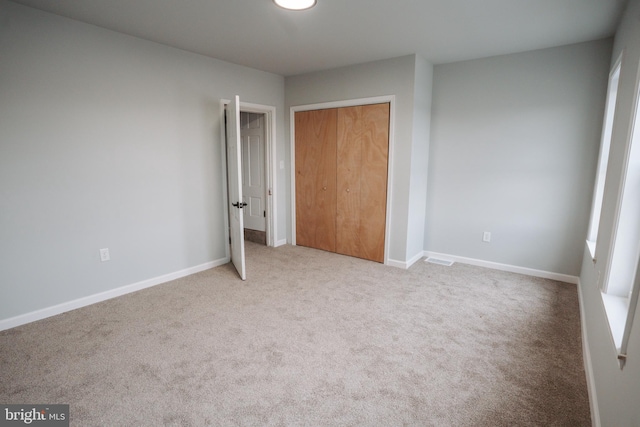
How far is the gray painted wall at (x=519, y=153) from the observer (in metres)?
3.31

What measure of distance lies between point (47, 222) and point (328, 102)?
3241mm

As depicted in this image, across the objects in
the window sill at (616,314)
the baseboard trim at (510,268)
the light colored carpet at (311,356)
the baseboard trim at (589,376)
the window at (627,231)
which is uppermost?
the window at (627,231)

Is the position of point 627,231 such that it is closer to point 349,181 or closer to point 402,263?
point 402,263

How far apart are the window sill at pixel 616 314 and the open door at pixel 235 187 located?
117 inches

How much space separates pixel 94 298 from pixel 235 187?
1.72 meters

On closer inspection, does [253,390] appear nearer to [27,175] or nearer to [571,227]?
[27,175]

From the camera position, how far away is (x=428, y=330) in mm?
2613

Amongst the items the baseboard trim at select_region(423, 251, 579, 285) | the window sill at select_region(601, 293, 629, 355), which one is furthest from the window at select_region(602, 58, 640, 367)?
the baseboard trim at select_region(423, 251, 579, 285)

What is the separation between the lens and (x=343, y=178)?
4.38m

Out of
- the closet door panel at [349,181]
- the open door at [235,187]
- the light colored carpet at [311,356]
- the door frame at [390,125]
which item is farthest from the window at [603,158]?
the open door at [235,187]

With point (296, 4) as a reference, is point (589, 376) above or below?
below

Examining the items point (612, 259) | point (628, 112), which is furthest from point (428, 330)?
point (628, 112)

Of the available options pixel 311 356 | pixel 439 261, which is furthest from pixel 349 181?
pixel 311 356

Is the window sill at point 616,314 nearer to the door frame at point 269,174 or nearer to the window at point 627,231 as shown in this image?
the window at point 627,231
